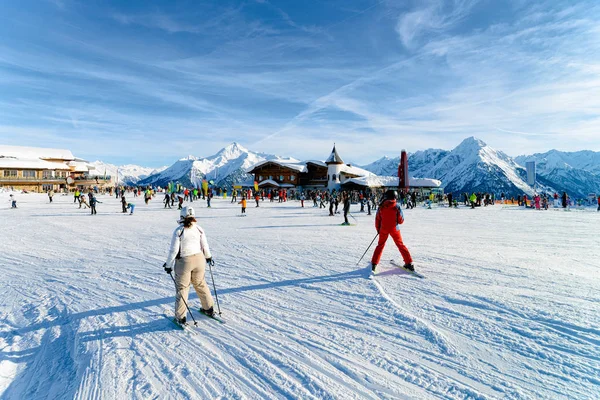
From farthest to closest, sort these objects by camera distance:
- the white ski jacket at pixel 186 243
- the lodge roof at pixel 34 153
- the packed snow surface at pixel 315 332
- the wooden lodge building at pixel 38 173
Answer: the lodge roof at pixel 34 153 < the wooden lodge building at pixel 38 173 < the white ski jacket at pixel 186 243 < the packed snow surface at pixel 315 332

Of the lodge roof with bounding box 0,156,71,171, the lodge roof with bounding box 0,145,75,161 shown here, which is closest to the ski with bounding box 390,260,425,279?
the lodge roof with bounding box 0,156,71,171

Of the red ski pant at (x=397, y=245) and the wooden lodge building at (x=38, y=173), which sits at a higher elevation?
the wooden lodge building at (x=38, y=173)

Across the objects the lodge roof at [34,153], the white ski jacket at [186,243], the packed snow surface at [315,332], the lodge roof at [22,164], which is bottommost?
the packed snow surface at [315,332]

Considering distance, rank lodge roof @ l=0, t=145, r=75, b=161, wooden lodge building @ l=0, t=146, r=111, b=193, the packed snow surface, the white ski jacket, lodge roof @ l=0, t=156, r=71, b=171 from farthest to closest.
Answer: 1. lodge roof @ l=0, t=145, r=75, b=161
2. wooden lodge building @ l=0, t=146, r=111, b=193
3. lodge roof @ l=0, t=156, r=71, b=171
4. the white ski jacket
5. the packed snow surface

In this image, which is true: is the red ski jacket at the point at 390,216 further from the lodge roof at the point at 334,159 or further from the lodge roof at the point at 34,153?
the lodge roof at the point at 34,153

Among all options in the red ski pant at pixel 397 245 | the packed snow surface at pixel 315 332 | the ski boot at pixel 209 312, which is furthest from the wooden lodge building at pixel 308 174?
the ski boot at pixel 209 312

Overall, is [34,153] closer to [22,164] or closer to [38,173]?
[38,173]

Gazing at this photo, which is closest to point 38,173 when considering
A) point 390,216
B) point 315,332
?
point 390,216

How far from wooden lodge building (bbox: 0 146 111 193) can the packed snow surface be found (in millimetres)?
50757

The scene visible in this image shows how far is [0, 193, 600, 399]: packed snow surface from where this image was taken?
2.57m

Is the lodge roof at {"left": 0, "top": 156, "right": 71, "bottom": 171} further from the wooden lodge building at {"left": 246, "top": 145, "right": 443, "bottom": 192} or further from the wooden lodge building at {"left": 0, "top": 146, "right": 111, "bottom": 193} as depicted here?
the wooden lodge building at {"left": 246, "top": 145, "right": 443, "bottom": 192}

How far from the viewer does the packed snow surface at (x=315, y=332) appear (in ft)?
8.42

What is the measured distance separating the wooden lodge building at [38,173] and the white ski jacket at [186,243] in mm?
52076

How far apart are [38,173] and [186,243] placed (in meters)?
61.8
